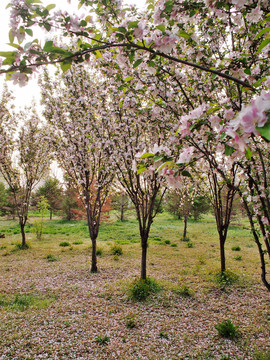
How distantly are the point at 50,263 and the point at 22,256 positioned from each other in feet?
5.29

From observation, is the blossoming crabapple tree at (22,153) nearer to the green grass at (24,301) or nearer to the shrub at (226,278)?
the green grass at (24,301)

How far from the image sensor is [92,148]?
5398 mm

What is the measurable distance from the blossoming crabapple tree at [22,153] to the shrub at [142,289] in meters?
6.39

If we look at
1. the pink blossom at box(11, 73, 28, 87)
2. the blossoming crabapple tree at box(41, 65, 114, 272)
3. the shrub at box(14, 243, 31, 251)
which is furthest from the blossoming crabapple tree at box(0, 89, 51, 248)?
the pink blossom at box(11, 73, 28, 87)

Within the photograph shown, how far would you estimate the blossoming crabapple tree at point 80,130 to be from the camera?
5.15 meters

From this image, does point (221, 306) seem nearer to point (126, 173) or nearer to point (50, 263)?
point (126, 173)

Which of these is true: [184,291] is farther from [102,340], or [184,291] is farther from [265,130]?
[265,130]

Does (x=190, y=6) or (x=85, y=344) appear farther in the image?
(x=85, y=344)

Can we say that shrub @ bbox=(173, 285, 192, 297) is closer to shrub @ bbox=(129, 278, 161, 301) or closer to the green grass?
shrub @ bbox=(129, 278, 161, 301)

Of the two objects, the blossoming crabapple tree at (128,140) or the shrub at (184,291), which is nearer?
the blossoming crabapple tree at (128,140)

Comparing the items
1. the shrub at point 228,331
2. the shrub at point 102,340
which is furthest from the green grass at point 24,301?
the shrub at point 228,331

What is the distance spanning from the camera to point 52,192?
21578 millimetres

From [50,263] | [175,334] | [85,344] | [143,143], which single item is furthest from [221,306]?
[50,263]

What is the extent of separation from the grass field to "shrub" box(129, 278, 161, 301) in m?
0.12
